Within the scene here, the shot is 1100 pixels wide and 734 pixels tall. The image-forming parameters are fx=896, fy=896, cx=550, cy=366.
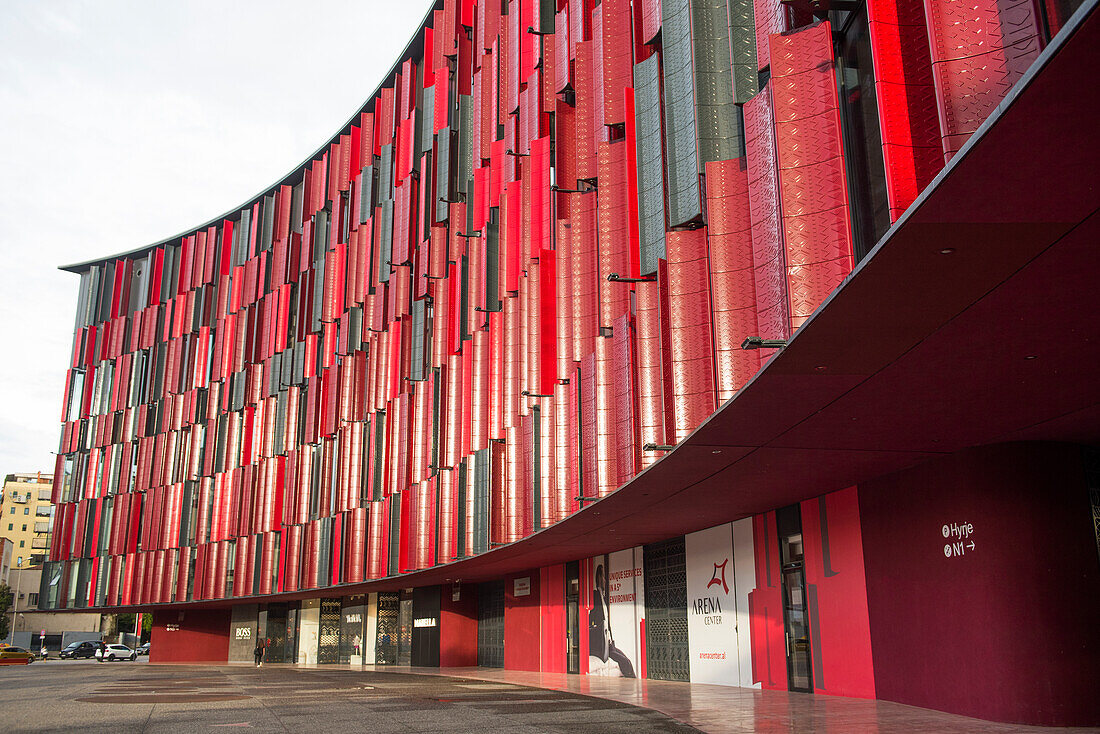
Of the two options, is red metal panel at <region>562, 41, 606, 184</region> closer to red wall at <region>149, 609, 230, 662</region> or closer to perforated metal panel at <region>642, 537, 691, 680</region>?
perforated metal panel at <region>642, 537, 691, 680</region>

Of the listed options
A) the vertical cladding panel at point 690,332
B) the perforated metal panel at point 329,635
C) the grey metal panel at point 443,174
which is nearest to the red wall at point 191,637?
the perforated metal panel at point 329,635

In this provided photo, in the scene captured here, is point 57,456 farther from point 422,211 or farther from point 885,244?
point 885,244

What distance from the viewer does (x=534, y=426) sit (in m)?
26.3

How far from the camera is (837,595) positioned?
17969mm

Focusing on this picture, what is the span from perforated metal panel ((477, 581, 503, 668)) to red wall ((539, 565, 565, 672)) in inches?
206

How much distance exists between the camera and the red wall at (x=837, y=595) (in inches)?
677

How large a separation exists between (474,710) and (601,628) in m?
13.0

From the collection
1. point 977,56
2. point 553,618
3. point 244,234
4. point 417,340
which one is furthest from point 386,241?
point 977,56

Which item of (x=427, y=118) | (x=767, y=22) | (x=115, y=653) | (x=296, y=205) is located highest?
(x=296, y=205)

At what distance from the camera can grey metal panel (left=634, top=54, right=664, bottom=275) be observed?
748 inches

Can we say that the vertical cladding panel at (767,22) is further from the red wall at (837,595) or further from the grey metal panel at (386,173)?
the grey metal panel at (386,173)

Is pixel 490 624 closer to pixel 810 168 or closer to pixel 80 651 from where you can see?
pixel 810 168

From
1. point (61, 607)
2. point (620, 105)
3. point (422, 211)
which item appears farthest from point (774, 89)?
point (61, 607)

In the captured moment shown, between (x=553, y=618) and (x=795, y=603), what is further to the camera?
(x=553, y=618)
